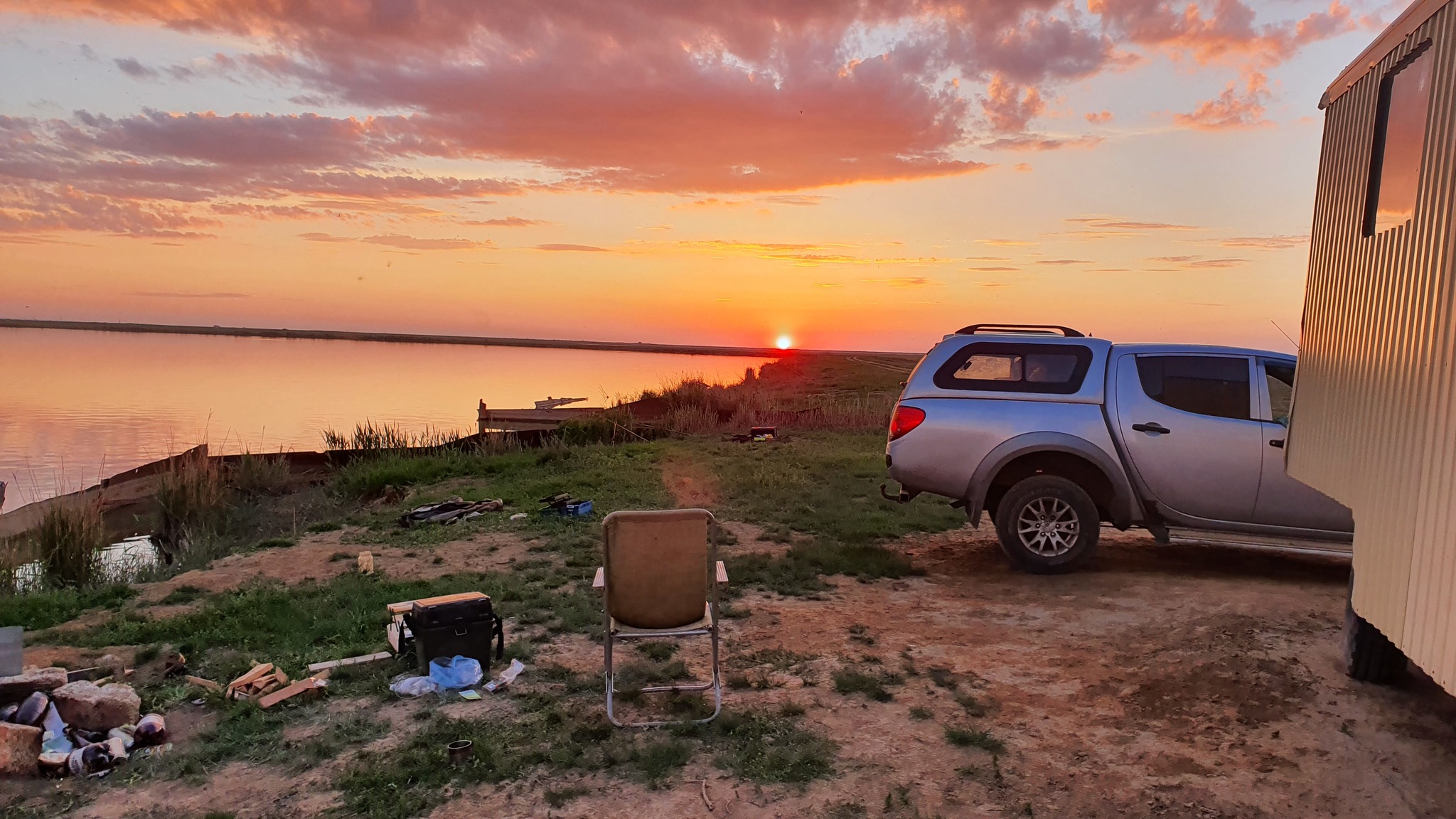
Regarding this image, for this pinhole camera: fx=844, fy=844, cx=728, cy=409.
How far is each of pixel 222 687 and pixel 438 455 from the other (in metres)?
11.1

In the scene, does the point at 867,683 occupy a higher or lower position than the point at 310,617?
higher

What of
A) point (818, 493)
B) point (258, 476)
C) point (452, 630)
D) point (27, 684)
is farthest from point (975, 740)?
point (258, 476)

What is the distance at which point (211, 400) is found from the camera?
117 ft

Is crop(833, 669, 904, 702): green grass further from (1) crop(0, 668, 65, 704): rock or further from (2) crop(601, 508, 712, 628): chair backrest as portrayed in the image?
(1) crop(0, 668, 65, 704): rock

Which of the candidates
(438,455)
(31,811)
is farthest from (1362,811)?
(438,455)

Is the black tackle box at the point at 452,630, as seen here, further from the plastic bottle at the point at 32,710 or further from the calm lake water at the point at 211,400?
the calm lake water at the point at 211,400

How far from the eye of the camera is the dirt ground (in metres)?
3.72

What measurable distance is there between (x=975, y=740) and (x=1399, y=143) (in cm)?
346

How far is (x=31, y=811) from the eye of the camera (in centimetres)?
358

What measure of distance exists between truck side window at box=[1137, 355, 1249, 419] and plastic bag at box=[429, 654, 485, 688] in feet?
19.7

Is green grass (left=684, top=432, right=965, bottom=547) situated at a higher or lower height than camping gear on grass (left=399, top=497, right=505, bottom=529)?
higher

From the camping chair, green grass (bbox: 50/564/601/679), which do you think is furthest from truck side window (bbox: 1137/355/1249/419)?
green grass (bbox: 50/564/601/679)

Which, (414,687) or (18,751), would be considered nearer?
(18,751)

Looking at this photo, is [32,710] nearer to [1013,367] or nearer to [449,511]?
[449,511]
